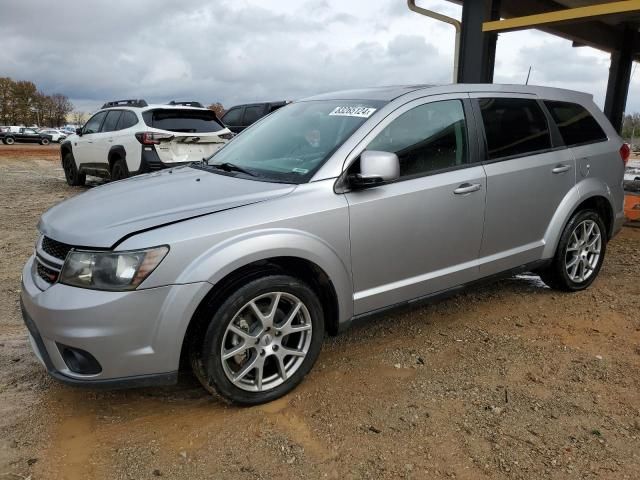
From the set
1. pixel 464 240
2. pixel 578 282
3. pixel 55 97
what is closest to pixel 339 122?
pixel 464 240

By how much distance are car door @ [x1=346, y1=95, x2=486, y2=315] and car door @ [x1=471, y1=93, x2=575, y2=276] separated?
0.47ft

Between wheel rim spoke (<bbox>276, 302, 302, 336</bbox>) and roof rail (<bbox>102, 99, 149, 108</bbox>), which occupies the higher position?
roof rail (<bbox>102, 99, 149, 108</bbox>)

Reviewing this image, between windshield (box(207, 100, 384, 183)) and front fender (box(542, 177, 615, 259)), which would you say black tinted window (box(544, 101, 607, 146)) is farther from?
windshield (box(207, 100, 384, 183))

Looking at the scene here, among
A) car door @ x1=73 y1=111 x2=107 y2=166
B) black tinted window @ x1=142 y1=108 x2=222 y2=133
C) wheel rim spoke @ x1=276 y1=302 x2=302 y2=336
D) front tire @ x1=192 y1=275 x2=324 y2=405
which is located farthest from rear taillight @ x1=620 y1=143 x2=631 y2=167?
car door @ x1=73 y1=111 x2=107 y2=166

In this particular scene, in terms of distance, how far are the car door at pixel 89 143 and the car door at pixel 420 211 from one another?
856 centimetres

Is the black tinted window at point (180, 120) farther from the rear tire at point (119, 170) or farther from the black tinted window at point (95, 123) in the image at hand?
the black tinted window at point (95, 123)

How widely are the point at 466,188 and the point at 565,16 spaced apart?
15.2ft

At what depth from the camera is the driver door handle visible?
11.4ft

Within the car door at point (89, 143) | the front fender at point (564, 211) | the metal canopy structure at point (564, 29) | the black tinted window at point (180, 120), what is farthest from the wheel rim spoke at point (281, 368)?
the car door at point (89, 143)

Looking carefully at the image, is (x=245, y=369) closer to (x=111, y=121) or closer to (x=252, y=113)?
(x=111, y=121)

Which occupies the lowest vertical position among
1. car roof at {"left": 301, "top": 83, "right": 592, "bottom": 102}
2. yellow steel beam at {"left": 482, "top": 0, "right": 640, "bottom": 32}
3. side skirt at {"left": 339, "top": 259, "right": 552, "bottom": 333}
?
side skirt at {"left": 339, "top": 259, "right": 552, "bottom": 333}

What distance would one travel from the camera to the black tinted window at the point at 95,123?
1077cm

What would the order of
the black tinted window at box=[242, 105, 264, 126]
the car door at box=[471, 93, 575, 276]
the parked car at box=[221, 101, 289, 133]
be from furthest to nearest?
the black tinted window at box=[242, 105, 264, 126] → the parked car at box=[221, 101, 289, 133] → the car door at box=[471, 93, 575, 276]

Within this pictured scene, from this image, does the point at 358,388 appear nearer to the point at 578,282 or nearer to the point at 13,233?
the point at 578,282
